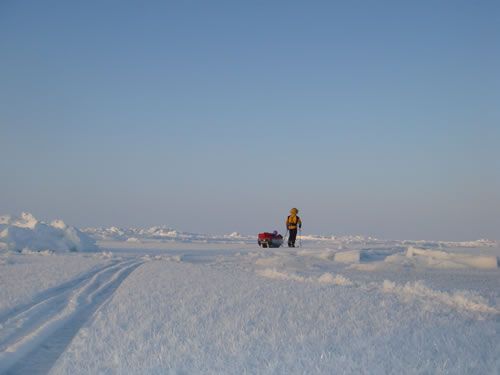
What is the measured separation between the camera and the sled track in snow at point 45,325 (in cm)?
285

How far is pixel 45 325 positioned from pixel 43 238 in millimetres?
14251

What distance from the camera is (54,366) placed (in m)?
2.67

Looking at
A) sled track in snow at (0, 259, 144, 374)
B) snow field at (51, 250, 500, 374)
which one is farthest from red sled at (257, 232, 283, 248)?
snow field at (51, 250, 500, 374)

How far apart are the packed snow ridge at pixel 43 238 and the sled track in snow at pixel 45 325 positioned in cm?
1100

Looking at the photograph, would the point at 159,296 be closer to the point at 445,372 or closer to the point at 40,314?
the point at 40,314

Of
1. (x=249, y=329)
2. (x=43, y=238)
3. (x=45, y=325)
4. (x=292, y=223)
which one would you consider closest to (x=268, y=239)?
(x=292, y=223)

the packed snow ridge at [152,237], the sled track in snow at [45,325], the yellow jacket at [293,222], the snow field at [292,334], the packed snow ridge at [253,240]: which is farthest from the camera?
the packed snow ridge at [152,237]

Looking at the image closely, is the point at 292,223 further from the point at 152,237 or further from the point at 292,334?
the point at 152,237

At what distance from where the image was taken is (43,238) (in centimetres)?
1633

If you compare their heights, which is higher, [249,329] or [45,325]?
Result: [249,329]

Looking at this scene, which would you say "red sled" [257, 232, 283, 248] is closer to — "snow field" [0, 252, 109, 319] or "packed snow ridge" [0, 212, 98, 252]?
"packed snow ridge" [0, 212, 98, 252]

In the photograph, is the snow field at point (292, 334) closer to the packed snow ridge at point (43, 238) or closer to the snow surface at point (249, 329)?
the snow surface at point (249, 329)

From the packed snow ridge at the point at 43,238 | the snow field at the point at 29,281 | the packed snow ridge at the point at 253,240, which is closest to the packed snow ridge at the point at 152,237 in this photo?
the packed snow ridge at the point at 253,240

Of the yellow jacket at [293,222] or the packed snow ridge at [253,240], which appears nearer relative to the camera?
the yellow jacket at [293,222]
